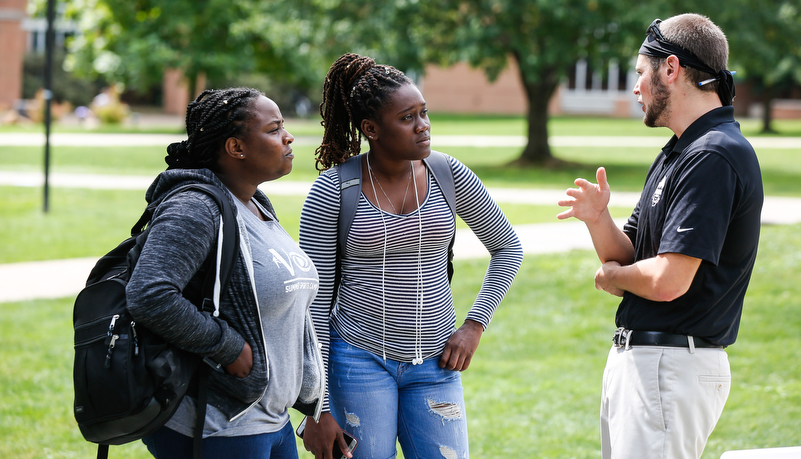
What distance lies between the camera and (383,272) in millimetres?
2867

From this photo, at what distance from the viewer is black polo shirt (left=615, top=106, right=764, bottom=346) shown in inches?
95.8

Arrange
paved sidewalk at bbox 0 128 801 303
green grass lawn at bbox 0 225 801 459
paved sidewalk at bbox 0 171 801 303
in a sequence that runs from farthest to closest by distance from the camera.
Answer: paved sidewalk at bbox 0 128 801 303, paved sidewalk at bbox 0 171 801 303, green grass lawn at bbox 0 225 801 459

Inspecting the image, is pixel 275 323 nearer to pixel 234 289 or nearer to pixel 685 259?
pixel 234 289

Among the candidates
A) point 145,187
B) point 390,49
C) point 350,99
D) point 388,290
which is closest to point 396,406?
point 388,290

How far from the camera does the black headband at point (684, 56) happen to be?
8.47 ft

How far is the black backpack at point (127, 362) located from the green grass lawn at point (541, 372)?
271 centimetres

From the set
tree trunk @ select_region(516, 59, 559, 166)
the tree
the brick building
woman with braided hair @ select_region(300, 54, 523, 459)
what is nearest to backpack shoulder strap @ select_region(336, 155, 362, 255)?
woman with braided hair @ select_region(300, 54, 523, 459)

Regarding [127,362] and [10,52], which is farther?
[10,52]

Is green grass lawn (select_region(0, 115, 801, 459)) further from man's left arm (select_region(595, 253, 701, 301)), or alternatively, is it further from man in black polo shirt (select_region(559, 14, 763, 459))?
man's left arm (select_region(595, 253, 701, 301))

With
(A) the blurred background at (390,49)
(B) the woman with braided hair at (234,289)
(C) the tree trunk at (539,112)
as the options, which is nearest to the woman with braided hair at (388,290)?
(B) the woman with braided hair at (234,289)

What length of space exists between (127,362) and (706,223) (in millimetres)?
1692

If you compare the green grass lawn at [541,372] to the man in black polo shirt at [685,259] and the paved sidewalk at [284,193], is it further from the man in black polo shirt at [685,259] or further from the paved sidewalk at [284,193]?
the man in black polo shirt at [685,259]

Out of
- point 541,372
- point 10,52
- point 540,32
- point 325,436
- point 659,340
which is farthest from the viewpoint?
point 10,52

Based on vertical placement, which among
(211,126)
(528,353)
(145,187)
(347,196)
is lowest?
(145,187)
